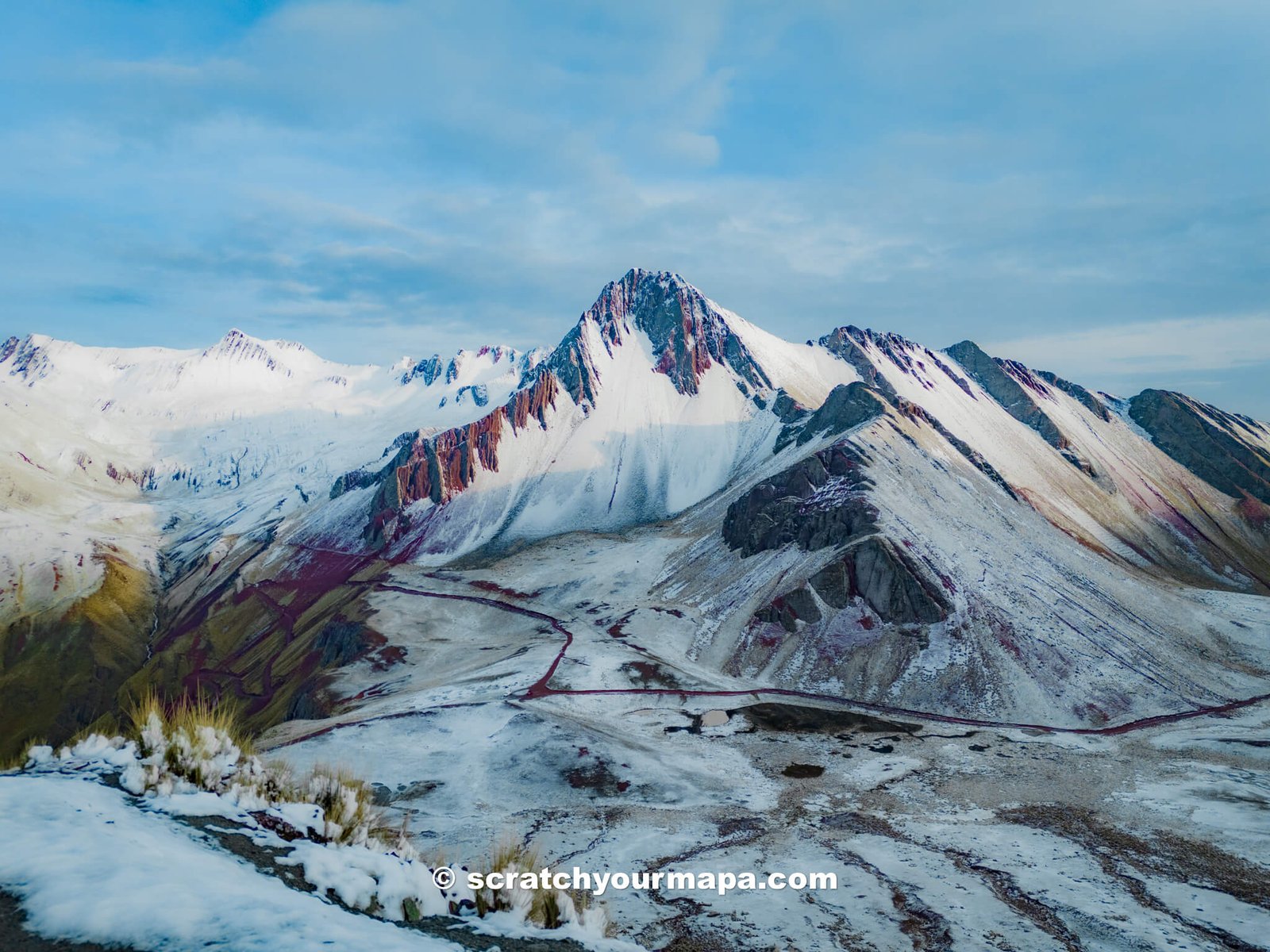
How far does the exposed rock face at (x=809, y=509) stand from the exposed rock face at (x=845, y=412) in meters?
23.8

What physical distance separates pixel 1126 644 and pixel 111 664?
648ft

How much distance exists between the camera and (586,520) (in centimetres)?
18325

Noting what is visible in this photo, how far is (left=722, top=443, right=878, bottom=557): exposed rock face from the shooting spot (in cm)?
9550

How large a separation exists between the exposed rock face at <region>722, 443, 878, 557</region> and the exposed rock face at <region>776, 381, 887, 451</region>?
2381 centimetres

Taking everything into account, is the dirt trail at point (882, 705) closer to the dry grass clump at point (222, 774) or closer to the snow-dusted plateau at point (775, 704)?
the snow-dusted plateau at point (775, 704)

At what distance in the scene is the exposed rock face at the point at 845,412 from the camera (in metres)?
140

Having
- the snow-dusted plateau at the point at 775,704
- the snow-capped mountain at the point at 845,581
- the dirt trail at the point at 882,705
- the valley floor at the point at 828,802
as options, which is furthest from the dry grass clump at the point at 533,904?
the snow-capped mountain at the point at 845,581

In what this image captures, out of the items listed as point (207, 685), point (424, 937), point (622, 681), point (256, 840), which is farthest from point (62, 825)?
point (207, 685)

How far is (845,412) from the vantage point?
490ft

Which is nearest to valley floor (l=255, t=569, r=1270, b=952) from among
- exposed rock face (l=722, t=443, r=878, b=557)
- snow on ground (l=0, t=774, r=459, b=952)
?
snow on ground (l=0, t=774, r=459, b=952)

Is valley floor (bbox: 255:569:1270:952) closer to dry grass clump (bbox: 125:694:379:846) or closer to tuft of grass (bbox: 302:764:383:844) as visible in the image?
tuft of grass (bbox: 302:764:383:844)

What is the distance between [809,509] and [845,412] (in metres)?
52.3

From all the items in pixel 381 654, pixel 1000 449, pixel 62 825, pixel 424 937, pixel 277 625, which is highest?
pixel 1000 449

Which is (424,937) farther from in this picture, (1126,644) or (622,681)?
(1126,644)
